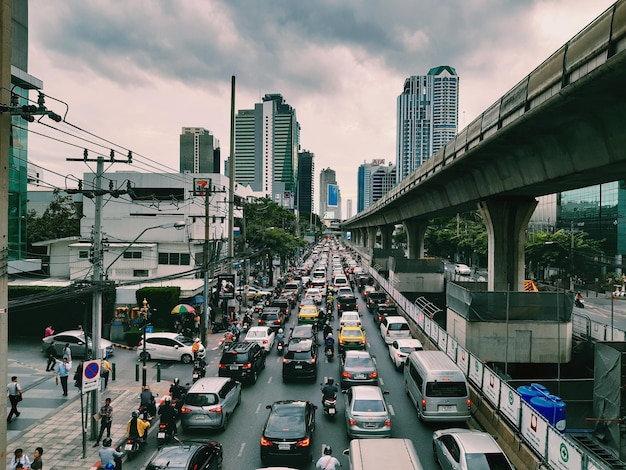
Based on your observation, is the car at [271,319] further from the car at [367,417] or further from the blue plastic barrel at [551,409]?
the blue plastic barrel at [551,409]

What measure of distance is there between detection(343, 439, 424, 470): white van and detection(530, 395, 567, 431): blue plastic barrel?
562cm

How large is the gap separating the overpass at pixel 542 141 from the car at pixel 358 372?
946 centimetres

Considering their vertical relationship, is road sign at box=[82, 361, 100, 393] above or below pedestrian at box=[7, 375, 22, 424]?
above

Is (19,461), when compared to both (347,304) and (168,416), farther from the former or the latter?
(347,304)

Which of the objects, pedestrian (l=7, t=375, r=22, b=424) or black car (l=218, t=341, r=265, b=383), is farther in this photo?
black car (l=218, t=341, r=265, b=383)

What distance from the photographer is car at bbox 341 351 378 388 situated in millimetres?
18719

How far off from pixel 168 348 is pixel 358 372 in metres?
10.9

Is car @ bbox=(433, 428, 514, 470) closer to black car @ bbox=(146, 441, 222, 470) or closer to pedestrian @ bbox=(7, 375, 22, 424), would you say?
black car @ bbox=(146, 441, 222, 470)

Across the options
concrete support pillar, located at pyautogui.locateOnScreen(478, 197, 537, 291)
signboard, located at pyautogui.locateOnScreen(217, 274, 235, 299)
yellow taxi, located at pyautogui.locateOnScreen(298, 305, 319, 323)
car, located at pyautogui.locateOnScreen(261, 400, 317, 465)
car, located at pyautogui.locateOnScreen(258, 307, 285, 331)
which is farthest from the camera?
yellow taxi, located at pyautogui.locateOnScreen(298, 305, 319, 323)

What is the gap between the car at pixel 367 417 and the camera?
45.8ft

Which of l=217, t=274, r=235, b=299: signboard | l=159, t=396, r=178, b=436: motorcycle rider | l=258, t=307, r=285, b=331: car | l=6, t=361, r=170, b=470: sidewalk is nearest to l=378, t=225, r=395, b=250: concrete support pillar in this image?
l=258, t=307, r=285, b=331: car

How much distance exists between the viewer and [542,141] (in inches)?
650

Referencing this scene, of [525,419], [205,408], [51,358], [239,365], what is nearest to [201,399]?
[205,408]

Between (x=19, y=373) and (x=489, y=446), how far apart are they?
21374 mm
